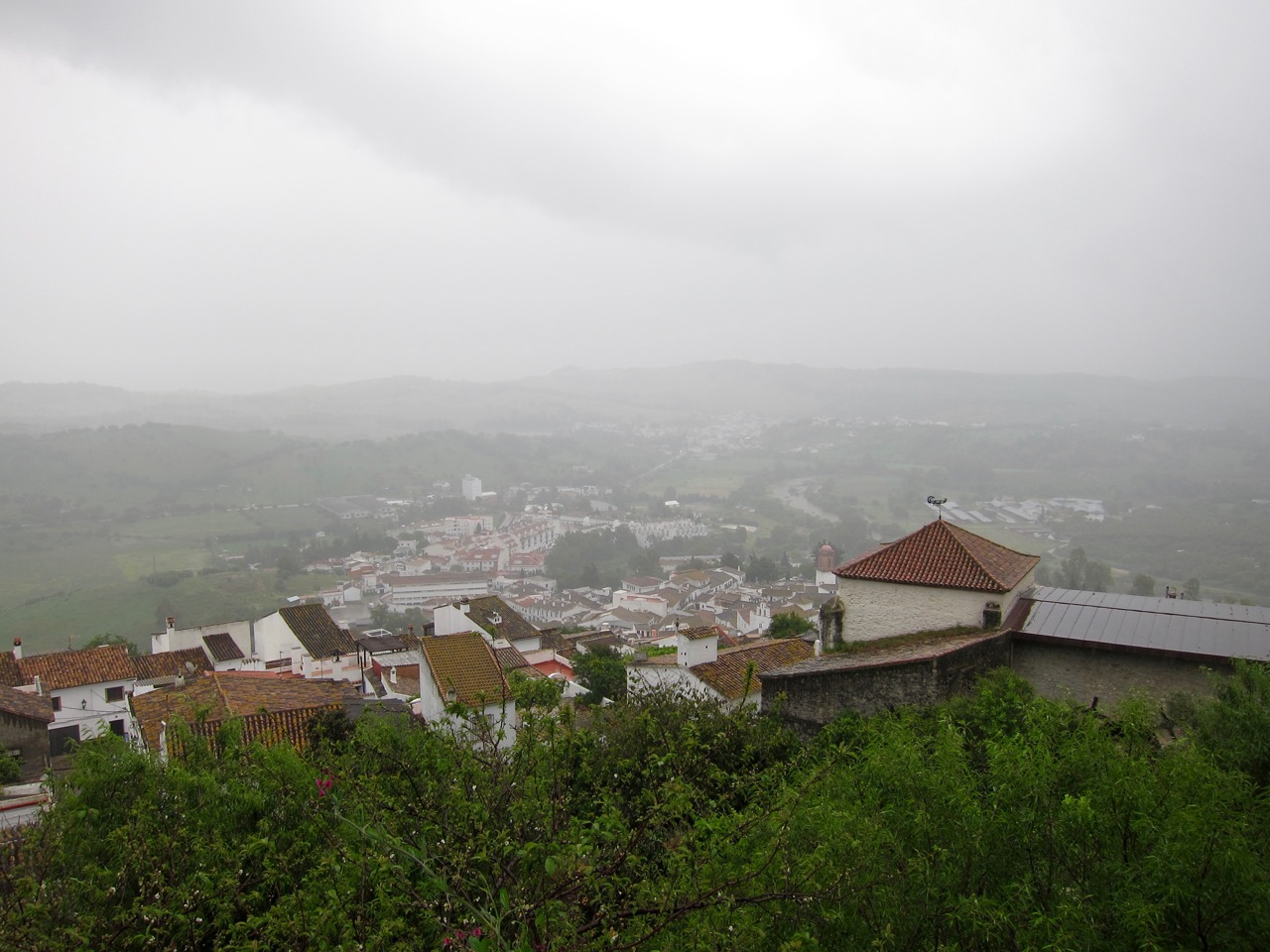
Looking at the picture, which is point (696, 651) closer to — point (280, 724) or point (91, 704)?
point (280, 724)

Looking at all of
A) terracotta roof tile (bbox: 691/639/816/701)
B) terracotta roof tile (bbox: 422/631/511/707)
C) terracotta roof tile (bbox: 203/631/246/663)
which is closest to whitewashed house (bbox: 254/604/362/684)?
terracotta roof tile (bbox: 203/631/246/663)

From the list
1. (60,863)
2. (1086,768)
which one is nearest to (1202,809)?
(1086,768)

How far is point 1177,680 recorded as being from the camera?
41.2 ft

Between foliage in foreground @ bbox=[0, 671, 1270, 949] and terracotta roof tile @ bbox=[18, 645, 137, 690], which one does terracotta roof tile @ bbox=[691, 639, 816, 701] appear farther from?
terracotta roof tile @ bbox=[18, 645, 137, 690]

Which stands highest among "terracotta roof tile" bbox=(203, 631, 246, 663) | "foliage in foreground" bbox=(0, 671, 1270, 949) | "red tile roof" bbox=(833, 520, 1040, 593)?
"foliage in foreground" bbox=(0, 671, 1270, 949)

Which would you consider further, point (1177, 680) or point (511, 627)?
point (511, 627)

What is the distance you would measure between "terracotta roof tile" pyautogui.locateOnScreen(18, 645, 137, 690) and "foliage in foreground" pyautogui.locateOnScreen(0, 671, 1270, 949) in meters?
21.7

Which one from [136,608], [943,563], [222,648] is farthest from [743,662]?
[136,608]

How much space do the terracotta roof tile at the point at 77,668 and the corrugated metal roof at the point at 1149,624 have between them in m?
26.2

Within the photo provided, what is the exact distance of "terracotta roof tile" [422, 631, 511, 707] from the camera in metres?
16.0

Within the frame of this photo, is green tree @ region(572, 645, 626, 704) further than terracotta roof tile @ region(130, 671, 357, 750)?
Yes

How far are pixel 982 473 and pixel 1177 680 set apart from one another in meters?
154

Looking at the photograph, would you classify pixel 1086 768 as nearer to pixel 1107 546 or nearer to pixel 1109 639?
pixel 1109 639

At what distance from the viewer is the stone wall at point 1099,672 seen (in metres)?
12.5
